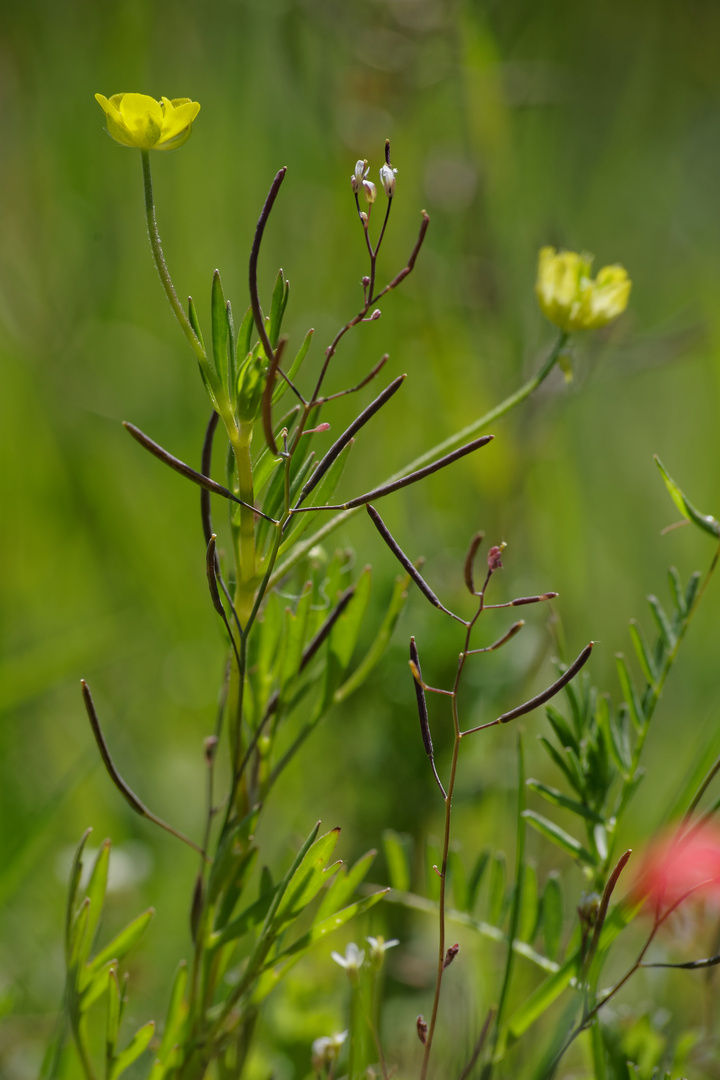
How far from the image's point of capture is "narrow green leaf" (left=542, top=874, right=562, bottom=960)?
60 cm

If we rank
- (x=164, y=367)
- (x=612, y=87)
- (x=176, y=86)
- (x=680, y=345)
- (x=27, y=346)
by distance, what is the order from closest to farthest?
(x=680, y=345)
(x=27, y=346)
(x=164, y=367)
(x=176, y=86)
(x=612, y=87)

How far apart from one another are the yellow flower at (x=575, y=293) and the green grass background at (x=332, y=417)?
428mm

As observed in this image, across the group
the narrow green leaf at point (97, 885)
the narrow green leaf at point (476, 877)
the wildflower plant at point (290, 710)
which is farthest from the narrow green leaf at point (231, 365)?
the narrow green leaf at point (476, 877)

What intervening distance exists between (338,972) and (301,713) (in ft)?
1.17

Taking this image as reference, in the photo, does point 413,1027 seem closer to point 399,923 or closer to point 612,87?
point 399,923

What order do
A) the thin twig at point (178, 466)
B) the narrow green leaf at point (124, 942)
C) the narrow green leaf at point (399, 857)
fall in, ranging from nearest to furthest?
1. the thin twig at point (178, 466)
2. the narrow green leaf at point (124, 942)
3. the narrow green leaf at point (399, 857)

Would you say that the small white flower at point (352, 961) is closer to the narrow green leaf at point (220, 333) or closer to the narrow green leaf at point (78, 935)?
the narrow green leaf at point (78, 935)

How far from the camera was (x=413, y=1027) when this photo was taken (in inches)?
34.8

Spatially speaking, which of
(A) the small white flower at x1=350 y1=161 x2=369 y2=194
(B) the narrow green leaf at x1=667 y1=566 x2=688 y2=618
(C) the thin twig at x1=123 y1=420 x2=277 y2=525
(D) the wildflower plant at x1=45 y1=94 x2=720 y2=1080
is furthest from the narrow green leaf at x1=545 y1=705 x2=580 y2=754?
(A) the small white flower at x1=350 y1=161 x2=369 y2=194

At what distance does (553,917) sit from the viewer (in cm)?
61

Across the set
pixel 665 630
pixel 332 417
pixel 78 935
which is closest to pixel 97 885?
pixel 78 935

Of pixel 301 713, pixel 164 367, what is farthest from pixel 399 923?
pixel 164 367

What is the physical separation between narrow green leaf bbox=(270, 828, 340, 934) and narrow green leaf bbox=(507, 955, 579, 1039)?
0.17 m

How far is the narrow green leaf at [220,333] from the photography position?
0.48m
